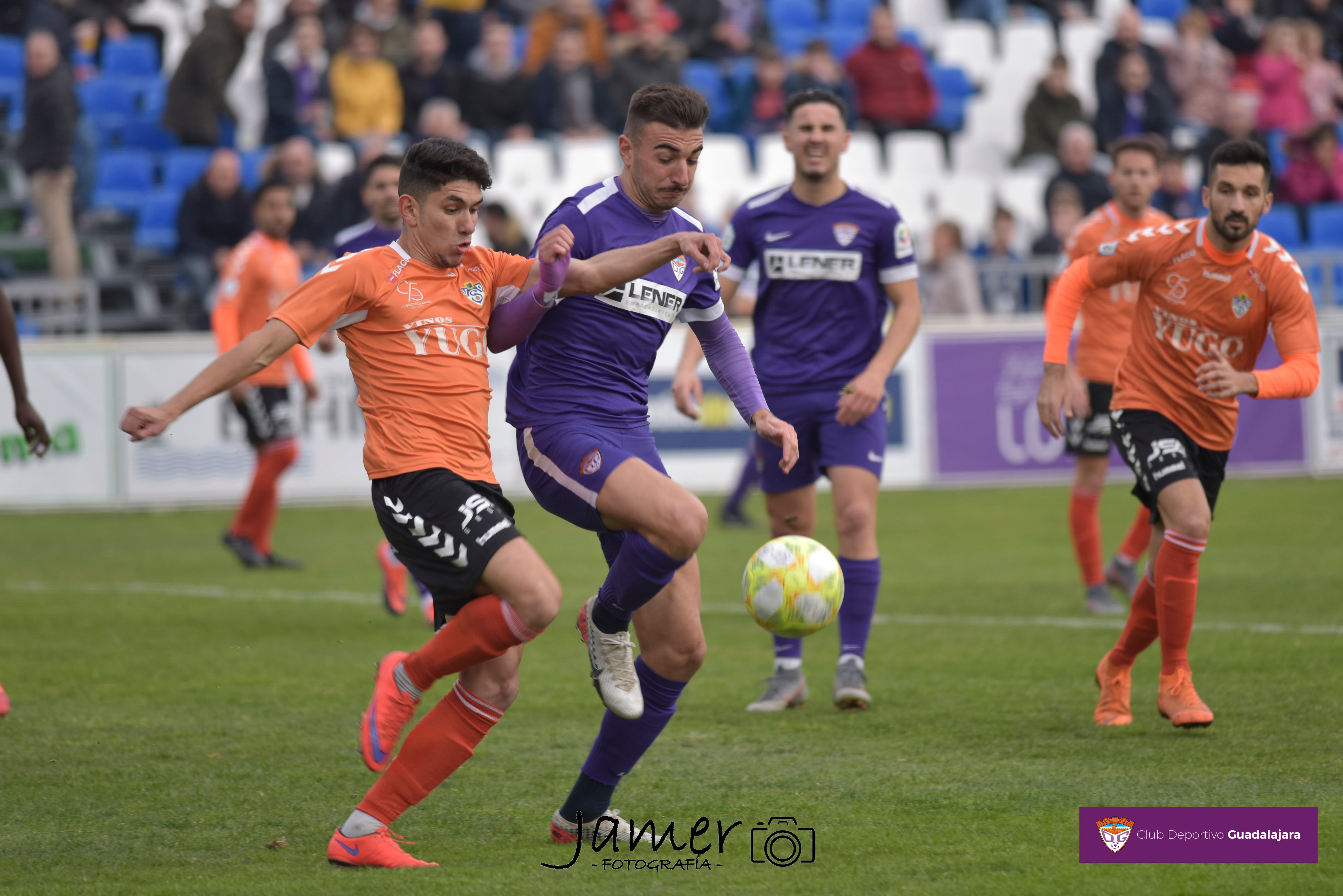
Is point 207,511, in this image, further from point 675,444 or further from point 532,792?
point 532,792

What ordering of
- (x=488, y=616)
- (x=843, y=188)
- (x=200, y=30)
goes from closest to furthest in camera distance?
(x=488, y=616), (x=843, y=188), (x=200, y=30)

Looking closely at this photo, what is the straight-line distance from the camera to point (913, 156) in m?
19.9

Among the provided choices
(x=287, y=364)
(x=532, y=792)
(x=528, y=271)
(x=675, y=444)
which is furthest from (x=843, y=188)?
(x=675, y=444)

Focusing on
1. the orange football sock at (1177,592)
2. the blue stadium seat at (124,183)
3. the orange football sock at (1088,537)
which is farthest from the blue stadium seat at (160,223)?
the orange football sock at (1177,592)

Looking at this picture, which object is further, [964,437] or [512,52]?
[512,52]

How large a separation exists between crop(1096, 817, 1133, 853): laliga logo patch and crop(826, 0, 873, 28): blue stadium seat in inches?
746

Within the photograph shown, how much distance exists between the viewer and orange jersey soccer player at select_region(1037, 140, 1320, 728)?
6.05m

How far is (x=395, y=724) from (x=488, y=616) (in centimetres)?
46

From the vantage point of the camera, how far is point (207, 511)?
1484cm

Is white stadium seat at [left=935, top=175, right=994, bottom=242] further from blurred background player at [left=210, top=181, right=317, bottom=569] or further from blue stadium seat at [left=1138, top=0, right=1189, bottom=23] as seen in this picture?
blurred background player at [left=210, top=181, right=317, bottom=569]

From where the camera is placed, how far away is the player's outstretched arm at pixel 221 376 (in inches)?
164

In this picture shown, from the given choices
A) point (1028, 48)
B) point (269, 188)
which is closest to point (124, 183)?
point (269, 188)

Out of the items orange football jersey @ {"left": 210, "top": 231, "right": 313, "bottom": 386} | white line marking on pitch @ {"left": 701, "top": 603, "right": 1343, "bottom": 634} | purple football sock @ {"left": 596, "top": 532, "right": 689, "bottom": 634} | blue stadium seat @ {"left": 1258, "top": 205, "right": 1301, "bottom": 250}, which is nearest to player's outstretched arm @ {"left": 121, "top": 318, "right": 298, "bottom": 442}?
purple football sock @ {"left": 596, "top": 532, "right": 689, "bottom": 634}

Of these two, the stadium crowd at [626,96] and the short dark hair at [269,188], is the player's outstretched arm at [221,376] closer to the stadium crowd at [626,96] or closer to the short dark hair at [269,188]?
the short dark hair at [269,188]
